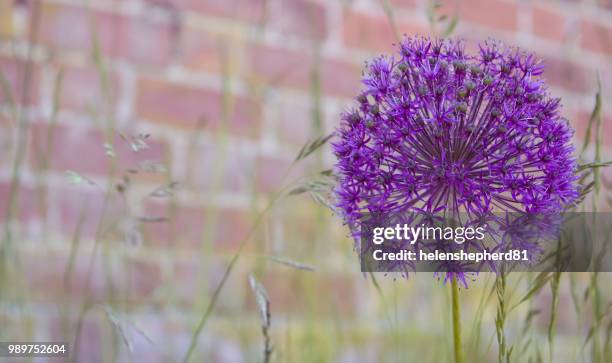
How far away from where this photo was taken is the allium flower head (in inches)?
19.3

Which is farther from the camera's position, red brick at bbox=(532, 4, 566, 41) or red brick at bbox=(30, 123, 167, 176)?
red brick at bbox=(532, 4, 566, 41)

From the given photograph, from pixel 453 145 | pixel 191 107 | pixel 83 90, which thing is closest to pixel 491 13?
pixel 191 107

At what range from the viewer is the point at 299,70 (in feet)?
4.12

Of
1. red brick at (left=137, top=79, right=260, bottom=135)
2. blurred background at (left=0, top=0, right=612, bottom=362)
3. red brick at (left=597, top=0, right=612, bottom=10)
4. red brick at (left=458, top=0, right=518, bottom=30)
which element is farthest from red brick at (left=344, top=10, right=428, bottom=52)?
red brick at (left=597, top=0, right=612, bottom=10)

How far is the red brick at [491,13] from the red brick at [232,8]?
1.31ft

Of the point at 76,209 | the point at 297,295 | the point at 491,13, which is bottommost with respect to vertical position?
the point at 297,295

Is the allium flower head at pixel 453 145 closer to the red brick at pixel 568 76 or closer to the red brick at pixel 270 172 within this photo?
the red brick at pixel 270 172

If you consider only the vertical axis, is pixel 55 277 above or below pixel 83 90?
below

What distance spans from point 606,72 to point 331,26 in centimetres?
66

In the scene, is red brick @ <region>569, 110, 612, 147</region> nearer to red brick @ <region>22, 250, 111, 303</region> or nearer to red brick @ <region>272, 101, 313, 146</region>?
red brick @ <region>272, 101, 313, 146</region>

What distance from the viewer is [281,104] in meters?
1.23

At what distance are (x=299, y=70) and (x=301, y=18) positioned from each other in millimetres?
86

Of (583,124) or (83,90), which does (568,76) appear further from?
(83,90)

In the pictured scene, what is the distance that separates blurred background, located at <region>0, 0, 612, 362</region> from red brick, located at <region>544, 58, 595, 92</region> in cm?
31
